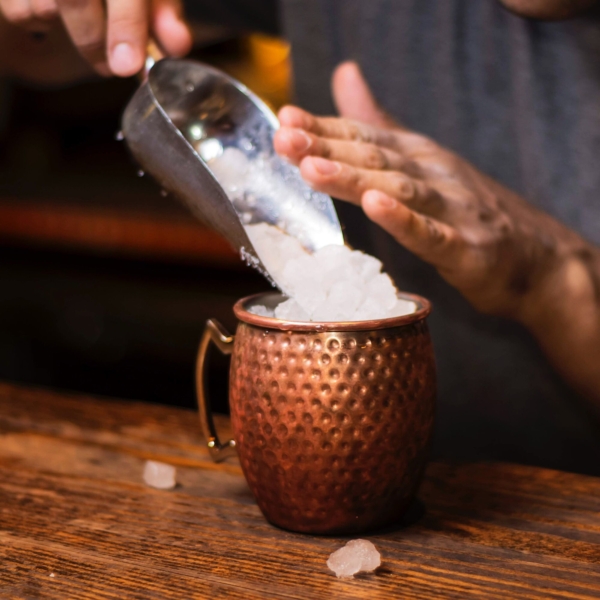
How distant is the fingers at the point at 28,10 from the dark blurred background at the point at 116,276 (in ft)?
3.80

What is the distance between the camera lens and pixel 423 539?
0.64 metres

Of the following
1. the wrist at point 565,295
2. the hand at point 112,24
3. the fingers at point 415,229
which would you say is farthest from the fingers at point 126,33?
the wrist at point 565,295

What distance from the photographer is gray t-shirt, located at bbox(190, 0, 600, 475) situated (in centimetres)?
Result: 115

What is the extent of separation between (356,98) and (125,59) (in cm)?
33

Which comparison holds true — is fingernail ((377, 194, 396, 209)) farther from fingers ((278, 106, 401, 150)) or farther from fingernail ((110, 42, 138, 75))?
fingernail ((110, 42, 138, 75))

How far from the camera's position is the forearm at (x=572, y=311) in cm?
102

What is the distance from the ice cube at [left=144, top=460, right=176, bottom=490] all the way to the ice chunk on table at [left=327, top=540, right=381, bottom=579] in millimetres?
222

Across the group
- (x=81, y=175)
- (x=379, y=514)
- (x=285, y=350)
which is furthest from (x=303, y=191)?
(x=81, y=175)

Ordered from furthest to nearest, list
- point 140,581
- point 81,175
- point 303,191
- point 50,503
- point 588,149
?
point 81,175 < point 588,149 < point 303,191 < point 50,503 < point 140,581

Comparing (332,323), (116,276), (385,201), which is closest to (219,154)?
(385,201)

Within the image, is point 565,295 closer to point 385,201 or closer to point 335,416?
point 385,201

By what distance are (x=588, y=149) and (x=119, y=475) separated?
83cm

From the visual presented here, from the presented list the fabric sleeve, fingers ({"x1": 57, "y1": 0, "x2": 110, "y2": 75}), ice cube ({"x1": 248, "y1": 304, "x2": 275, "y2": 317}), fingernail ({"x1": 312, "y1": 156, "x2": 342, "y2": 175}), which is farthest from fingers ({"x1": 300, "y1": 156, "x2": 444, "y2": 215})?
the fabric sleeve

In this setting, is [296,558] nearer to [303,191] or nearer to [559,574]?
[559,574]
